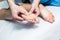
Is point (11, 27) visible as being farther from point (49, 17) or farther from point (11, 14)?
point (49, 17)

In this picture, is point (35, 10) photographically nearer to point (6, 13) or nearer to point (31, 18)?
point (31, 18)

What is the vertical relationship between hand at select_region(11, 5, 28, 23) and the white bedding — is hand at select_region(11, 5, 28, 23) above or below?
above

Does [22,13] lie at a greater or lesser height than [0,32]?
greater

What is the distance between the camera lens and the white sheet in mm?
947

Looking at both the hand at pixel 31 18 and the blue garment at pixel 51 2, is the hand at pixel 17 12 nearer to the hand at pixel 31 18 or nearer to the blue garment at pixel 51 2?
the hand at pixel 31 18

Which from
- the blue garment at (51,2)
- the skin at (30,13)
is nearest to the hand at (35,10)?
the skin at (30,13)

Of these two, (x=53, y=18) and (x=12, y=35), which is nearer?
(x=12, y=35)

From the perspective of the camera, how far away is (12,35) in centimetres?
97

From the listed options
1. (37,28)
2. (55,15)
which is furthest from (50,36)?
(55,15)

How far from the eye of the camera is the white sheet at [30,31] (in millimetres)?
947

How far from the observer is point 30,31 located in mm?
974

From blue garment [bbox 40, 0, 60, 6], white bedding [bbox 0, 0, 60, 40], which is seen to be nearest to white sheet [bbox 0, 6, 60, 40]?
white bedding [bbox 0, 0, 60, 40]

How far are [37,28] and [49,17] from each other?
0.46 feet

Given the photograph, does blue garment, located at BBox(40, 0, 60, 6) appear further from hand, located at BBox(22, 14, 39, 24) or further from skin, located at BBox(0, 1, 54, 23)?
hand, located at BBox(22, 14, 39, 24)
